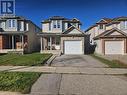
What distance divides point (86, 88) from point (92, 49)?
2978 centimetres

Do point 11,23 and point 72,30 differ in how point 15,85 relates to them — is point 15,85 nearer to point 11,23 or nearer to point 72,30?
point 72,30

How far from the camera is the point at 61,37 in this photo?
3186cm

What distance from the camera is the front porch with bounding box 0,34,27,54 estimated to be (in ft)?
103

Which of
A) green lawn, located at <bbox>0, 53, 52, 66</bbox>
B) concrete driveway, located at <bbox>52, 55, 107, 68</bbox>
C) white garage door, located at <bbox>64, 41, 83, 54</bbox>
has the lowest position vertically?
concrete driveway, located at <bbox>52, 55, 107, 68</bbox>

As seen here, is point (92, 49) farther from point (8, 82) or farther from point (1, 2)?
point (8, 82)

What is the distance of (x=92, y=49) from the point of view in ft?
124

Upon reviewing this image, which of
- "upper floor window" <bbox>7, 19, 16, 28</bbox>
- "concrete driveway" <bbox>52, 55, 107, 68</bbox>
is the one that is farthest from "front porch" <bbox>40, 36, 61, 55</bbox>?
"concrete driveway" <bbox>52, 55, 107, 68</bbox>

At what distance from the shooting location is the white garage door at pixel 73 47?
31.6 metres

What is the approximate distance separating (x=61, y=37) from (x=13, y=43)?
25.7ft

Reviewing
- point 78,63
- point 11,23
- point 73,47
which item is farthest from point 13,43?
point 78,63

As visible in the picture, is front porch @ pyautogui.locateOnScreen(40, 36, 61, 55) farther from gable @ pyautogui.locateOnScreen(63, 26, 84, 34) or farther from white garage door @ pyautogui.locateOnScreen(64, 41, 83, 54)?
white garage door @ pyautogui.locateOnScreen(64, 41, 83, 54)

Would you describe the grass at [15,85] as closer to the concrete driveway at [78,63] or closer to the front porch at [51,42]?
the concrete driveway at [78,63]

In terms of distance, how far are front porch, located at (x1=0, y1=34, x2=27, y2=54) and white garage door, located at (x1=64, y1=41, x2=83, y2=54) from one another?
6557mm

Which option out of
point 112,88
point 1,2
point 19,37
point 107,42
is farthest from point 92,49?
point 112,88
